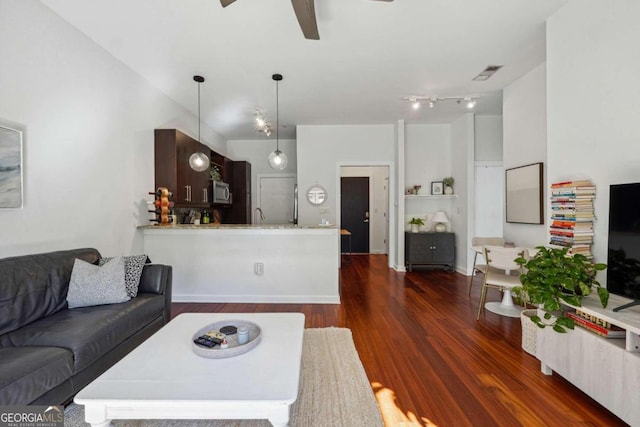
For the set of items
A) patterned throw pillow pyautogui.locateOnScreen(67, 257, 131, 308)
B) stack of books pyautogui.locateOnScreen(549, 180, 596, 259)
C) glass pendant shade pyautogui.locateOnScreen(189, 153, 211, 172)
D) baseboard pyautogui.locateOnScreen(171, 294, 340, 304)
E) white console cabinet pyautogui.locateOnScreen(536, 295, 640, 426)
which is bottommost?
baseboard pyautogui.locateOnScreen(171, 294, 340, 304)

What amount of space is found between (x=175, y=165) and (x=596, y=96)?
166 inches

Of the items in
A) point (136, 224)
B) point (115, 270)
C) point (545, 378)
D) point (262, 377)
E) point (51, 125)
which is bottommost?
point (545, 378)

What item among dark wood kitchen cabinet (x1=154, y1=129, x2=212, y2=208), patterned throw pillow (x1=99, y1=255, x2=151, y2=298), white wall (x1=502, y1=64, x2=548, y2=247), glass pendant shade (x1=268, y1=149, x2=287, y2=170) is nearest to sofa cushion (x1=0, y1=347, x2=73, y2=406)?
patterned throw pillow (x1=99, y1=255, x2=151, y2=298)

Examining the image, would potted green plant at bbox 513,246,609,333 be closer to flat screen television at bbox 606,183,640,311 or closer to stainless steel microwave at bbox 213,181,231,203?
flat screen television at bbox 606,183,640,311

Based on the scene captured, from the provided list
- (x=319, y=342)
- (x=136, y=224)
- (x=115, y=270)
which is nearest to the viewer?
(x=115, y=270)

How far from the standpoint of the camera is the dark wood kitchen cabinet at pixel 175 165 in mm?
3664

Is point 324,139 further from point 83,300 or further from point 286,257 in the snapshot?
point 83,300

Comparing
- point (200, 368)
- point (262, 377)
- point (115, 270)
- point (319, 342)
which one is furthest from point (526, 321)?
point (115, 270)

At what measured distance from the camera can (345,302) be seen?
3574 millimetres

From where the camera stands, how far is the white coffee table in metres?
1.12

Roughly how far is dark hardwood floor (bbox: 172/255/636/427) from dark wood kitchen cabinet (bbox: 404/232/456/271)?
126 cm

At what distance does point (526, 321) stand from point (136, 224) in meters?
4.12

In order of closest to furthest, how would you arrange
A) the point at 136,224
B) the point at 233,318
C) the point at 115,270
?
1. the point at 233,318
2. the point at 115,270
3. the point at 136,224

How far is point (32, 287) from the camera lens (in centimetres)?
186
